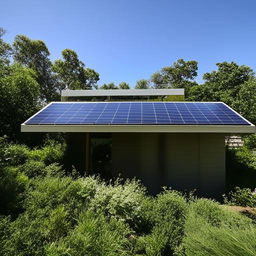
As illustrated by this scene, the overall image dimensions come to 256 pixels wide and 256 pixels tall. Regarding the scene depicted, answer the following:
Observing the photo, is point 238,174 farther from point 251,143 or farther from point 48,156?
point 48,156

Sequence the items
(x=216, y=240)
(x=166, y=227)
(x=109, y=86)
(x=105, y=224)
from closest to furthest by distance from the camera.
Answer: (x=216, y=240), (x=105, y=224), (x=166, y=227), (x=109, y=86)

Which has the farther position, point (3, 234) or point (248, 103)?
point (248, 103)

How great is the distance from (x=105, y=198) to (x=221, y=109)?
21.8 feet

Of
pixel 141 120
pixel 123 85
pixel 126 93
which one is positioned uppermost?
pixel 123 85

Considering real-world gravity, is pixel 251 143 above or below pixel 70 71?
below

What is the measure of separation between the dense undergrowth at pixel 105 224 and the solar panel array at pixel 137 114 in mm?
2491

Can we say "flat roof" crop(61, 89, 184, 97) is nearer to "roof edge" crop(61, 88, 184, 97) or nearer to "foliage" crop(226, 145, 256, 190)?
"roof edge" crop(61, 88, 184, 97)

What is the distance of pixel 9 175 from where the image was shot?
6.06 metres

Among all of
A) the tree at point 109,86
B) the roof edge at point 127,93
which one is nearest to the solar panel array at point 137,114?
the roof edge at point 127,93

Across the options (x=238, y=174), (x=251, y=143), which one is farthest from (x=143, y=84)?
(x=238, y=174)

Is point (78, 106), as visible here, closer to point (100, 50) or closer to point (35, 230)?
point (35, 230)

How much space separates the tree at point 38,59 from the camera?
3262 cm

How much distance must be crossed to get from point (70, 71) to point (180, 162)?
3150 centimetres

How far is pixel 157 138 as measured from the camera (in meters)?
8.76
